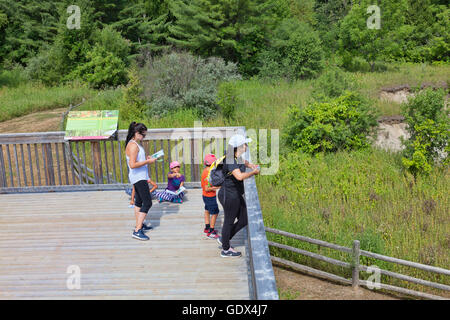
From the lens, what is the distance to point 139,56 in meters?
34.3

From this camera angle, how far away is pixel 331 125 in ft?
50.6

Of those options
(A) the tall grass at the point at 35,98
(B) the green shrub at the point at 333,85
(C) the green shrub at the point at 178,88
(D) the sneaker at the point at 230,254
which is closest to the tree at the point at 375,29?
(C) the green shrub at the point at 178,88

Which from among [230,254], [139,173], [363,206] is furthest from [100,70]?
[230,254]

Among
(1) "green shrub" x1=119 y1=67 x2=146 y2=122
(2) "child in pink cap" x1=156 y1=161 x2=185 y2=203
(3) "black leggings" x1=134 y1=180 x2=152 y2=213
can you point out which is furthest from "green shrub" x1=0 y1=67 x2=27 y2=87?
(3) "black leggings" x1=134 y1=180 x2=152 y2=213

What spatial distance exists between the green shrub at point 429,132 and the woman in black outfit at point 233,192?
30.9 feet

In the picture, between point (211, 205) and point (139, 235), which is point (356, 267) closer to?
point (211, 205)

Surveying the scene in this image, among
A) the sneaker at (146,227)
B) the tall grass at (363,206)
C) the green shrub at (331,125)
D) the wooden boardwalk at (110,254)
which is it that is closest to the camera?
the wooden boardwalk at (110,254)

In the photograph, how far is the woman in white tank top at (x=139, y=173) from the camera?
6445 mm

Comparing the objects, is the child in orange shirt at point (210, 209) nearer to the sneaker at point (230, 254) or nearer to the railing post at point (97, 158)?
the sneaker at point (230, 254)

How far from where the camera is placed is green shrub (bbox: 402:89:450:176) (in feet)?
45.6
